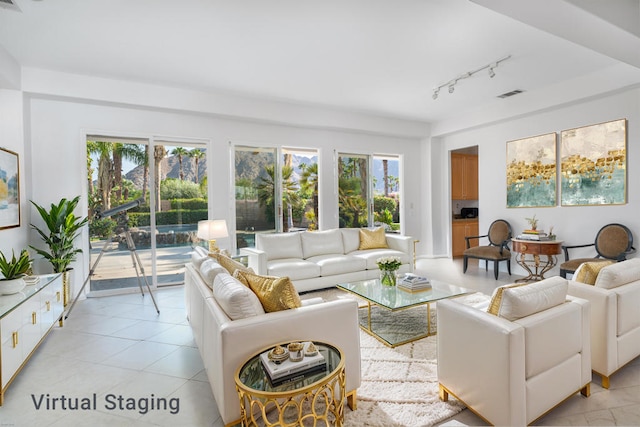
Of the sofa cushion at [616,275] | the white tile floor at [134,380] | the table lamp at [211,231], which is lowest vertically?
the white tile floor at [134,380]

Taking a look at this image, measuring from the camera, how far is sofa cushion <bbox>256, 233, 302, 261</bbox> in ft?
15.2

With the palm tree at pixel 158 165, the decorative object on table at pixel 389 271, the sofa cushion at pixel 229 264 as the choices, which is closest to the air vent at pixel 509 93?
the decorative object on table at pixel 389 271

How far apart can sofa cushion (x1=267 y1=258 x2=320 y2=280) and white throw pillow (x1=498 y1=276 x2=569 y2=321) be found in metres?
2.85

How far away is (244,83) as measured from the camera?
171 inches

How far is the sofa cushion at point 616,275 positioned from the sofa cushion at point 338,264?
285 centimetres

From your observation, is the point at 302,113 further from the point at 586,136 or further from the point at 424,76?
the point at 586,136

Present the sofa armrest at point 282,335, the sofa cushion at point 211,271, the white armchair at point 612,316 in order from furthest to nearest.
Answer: the sofa cushion at point 211,271 < the white armchair at point 612,316 < the sofa armrest at point 282,335

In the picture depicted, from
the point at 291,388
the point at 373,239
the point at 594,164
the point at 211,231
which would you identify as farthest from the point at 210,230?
the point at 594,164

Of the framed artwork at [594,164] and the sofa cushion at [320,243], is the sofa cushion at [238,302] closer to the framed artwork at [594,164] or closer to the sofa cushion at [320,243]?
the sofa cushion at [320,243]

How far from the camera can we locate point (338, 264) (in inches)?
177

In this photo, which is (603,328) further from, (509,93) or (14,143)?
(14,143)

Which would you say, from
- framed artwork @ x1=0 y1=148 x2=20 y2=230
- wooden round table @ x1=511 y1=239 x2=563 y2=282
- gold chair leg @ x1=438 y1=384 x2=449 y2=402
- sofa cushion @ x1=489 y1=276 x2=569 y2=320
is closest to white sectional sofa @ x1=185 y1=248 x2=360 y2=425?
gold chair leg @ x1=438 y1=384 x2=449 y2=402

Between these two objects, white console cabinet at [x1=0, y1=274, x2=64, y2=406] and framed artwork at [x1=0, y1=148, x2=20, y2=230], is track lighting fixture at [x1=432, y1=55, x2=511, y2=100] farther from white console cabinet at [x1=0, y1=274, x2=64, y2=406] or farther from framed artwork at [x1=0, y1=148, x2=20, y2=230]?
framed artwork at [x1=0, y1=148, x2=20, y2=230]

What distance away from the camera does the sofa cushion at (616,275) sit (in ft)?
6.77
